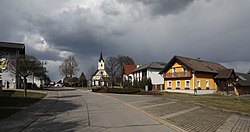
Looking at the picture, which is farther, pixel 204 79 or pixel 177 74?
pixel 177 74

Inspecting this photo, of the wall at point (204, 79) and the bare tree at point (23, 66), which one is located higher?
the bare tree at point (23, 66)

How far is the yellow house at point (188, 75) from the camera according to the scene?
51.7 metres

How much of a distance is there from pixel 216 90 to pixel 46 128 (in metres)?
50.3

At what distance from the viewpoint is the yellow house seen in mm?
51656

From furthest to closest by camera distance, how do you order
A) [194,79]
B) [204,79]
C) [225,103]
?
[204,79], [194,79], [225,103]

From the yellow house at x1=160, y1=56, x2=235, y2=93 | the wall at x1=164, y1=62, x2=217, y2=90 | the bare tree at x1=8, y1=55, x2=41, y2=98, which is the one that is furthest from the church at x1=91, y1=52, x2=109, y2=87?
the bare tree at x1=8, y1=55, x2=41, y2=98

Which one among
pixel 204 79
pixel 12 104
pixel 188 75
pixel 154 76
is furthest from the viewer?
pixel 154 76

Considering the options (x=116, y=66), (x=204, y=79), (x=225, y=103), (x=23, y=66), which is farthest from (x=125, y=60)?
(x=225, y=103)

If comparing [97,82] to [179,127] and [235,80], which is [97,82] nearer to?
[235,80]

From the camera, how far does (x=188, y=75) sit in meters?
52.2

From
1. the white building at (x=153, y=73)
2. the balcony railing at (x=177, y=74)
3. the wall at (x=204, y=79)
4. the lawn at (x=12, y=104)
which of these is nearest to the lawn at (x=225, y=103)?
the lawn at (x=12, y=104)

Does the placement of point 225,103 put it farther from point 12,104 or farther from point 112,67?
point 112,67

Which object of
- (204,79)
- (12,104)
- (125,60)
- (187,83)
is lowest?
(12,104)

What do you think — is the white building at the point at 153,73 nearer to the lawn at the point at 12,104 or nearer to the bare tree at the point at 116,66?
the bare tree at the point at 116,66
